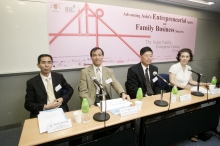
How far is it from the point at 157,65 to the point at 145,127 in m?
2.57

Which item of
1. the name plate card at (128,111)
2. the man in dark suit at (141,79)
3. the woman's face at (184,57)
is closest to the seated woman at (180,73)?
the woman's face at (184,57)

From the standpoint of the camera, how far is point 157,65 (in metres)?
3.85

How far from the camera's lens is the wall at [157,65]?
246cm

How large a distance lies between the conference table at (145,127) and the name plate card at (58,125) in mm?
33

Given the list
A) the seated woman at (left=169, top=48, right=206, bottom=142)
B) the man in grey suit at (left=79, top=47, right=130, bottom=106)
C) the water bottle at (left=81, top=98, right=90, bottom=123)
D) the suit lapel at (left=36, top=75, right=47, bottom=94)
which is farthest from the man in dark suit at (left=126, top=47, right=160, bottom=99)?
the suit lapel at (left=36, top=75, right=47, bottom=94)

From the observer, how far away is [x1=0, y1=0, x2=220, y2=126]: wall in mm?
2463

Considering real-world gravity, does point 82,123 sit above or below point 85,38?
below

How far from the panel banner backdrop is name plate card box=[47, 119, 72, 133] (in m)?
1.65

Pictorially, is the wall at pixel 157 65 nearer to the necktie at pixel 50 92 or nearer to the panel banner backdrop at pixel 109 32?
the panel banner backdrop at pixel 109 32

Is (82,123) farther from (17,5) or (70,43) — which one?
(17,5)

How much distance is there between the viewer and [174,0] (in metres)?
3.42

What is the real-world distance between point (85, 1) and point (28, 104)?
207 cm

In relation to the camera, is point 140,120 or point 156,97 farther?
point 156,97

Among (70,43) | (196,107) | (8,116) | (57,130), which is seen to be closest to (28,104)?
(57,130)
